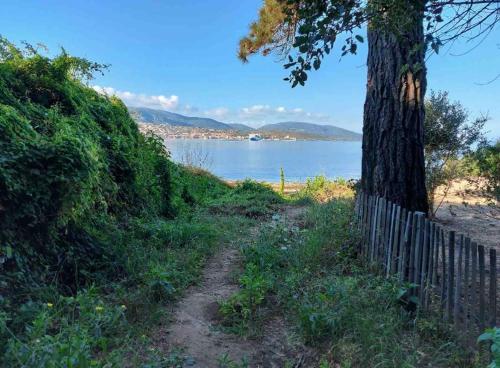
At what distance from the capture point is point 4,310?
3234mm

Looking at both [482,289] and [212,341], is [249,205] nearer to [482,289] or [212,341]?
[212,341]

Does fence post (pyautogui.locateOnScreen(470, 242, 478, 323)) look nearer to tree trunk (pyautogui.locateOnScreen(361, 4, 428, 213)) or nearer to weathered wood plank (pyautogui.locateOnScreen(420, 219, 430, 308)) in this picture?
weathered wood plank (pyautogui.locateOnScreen(420, 219, 430, 308))

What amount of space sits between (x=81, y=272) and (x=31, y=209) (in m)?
0.87

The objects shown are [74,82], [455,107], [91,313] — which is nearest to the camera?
[91,313]

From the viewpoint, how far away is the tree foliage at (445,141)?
917cm

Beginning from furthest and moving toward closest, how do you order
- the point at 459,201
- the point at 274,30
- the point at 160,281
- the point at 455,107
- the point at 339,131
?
the point at 339,131 → the point at 459,201 → the point at 274,30 → the point at 455,107 → the point at 160,281

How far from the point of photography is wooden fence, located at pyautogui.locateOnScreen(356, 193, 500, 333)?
3.27 metres

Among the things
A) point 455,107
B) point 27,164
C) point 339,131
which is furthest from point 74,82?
point 339,131

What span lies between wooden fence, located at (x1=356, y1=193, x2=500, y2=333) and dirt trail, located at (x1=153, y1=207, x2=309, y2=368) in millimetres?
1415

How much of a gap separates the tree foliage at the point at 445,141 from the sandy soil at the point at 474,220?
50 centimetres

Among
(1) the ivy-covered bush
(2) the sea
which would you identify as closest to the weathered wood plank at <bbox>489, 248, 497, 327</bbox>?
(1) the ivy-covered bush

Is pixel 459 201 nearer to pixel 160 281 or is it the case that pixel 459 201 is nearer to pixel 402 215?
pixel 402 215

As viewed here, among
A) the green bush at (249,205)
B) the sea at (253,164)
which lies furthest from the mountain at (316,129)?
the green bush at (249,205)

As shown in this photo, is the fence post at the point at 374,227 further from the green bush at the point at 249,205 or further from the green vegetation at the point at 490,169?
the green bush at the point at 249,205
